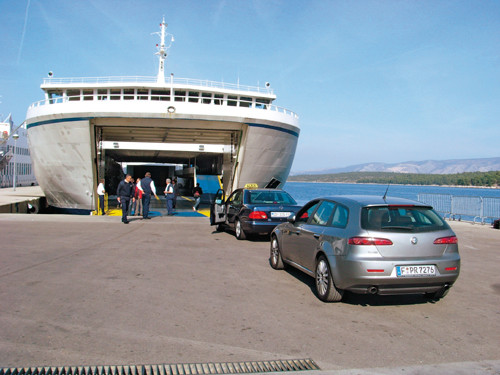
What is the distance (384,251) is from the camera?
Result: 192 inches

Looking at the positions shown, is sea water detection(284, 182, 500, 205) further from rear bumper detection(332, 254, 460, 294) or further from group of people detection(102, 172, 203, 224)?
rear bumper detection(332, 254, 460, 294)

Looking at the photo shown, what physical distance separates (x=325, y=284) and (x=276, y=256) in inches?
80.9

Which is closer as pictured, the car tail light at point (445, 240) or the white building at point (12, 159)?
the car tail light at point (445, 240)

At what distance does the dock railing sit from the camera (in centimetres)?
1747

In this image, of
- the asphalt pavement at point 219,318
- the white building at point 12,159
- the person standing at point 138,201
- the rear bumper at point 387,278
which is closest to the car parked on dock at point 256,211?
the asphalt pavement at point 219,318

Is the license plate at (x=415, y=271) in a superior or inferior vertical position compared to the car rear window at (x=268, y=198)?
inferior

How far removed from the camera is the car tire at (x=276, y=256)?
7273 mm

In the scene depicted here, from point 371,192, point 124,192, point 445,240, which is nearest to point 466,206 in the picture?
point 124,192

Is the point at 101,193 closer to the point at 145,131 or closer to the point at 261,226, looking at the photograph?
the point at 145,131

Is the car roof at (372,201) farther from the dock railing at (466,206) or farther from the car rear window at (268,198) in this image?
the dock railing at (466,206)

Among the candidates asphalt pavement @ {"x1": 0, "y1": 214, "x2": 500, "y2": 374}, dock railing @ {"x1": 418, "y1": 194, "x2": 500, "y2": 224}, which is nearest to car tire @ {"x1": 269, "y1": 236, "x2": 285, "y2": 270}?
asphalt pavement @ {"x1": 0, "y1": 214, "x2": 500, "y2": 374}

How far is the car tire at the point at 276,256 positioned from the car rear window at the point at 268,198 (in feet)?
12.0

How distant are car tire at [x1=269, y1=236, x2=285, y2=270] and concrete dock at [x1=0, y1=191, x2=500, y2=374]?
18cm

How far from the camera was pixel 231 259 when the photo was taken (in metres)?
8.31
